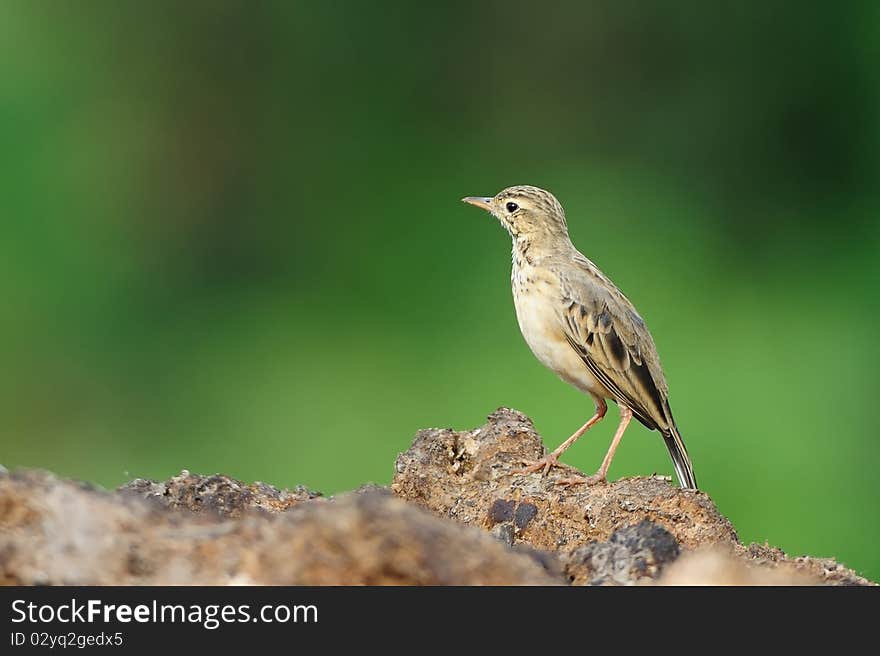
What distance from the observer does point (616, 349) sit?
6.04 metres

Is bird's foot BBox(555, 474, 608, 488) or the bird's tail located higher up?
the bird's tail

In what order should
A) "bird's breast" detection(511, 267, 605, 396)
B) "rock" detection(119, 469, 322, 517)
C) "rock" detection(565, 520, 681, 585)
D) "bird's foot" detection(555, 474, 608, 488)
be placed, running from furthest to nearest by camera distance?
"bird's breast" detection(511, 267, 605, 396) < "bird's foot" detection(555, 474, 608, 488) < "rock" detection(119, 469, 322, 517) < "rock" detection(565, 520, 681, 585)

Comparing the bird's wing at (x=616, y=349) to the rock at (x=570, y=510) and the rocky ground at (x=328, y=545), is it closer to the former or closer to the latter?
the rock at (x=570, y=510)

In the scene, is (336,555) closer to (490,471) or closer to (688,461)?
(490,471)

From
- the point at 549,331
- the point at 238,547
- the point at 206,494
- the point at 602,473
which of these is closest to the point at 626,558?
the point at 238,547

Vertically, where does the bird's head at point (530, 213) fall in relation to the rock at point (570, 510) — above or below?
above

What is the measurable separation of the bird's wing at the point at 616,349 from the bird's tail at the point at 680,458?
0.17ft

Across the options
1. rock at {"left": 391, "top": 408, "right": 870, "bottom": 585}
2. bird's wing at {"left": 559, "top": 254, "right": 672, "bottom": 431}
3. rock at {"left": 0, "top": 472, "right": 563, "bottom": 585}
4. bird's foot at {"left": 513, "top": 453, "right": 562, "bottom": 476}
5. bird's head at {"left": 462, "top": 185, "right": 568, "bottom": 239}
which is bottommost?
rock at {"left": 0, "top": 472, "right": 563, "bottom": 585}

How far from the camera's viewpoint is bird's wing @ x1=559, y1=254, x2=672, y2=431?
6023 millimetres

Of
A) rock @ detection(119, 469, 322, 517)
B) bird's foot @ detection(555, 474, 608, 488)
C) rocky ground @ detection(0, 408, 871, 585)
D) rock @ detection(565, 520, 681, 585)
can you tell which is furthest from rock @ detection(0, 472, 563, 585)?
bird's foot @ detection(555, 474, 608, 488)

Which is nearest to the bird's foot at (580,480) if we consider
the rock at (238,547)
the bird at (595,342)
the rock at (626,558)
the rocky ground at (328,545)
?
the rocky ground at (328,545)

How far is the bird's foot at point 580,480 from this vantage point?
470cm

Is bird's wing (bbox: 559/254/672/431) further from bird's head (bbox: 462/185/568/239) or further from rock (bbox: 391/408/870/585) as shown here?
rock (bbox: 391/408/870/585)

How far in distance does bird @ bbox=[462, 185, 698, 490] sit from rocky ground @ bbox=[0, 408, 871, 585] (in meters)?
1.80
